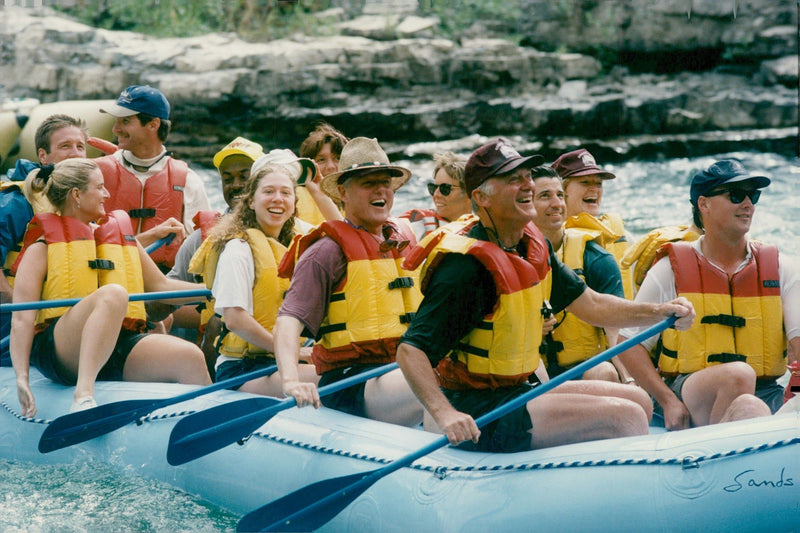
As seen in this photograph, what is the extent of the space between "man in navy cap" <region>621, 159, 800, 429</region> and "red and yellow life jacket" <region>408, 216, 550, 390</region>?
615 millimetres

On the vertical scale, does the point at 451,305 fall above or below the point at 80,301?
above

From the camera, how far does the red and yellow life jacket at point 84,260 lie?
3686mm

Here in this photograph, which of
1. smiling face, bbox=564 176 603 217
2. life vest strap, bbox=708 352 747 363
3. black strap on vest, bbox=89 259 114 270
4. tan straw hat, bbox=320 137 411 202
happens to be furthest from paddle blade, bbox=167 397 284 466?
smiling face, bbox=564 176 603 217

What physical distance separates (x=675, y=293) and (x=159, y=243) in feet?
7.76

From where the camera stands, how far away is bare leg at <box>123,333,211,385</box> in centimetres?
366

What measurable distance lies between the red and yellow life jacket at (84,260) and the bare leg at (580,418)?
1.82 metres

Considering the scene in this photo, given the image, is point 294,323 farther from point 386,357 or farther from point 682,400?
point 682,400

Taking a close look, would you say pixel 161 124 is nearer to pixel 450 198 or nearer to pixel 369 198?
pixel 450 198

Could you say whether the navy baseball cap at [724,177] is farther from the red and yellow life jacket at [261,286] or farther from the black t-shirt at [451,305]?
the red and yellow life jacket at [261,286]

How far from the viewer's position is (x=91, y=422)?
3.37 m

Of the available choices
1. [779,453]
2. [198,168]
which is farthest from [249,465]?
[198,168]

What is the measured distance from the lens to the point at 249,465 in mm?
3068

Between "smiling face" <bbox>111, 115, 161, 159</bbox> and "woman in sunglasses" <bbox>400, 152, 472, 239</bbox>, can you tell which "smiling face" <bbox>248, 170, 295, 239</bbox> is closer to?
"woman in sunglasses" <bbox>400, 152, 472, 239</bbox>
